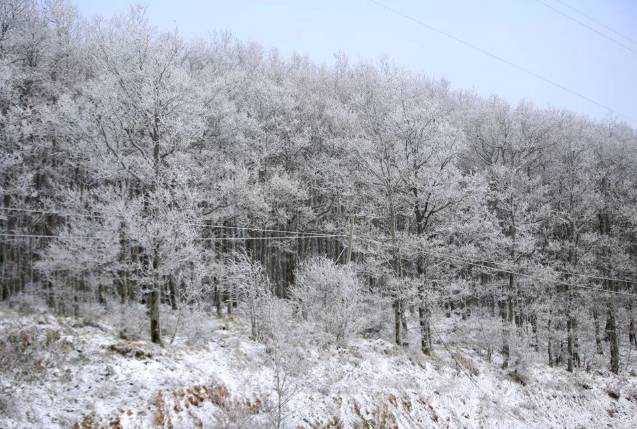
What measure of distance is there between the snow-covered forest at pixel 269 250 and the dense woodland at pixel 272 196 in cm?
16

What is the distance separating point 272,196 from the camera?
26016 mm

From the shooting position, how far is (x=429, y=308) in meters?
18.6

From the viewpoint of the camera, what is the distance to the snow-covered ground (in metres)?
9.56

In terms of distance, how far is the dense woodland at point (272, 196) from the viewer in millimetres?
15039

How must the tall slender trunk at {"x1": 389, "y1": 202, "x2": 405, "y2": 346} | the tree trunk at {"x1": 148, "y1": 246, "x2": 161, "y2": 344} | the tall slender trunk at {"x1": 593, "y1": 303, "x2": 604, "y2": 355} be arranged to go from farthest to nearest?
the tall slender trunk at {"x1": 593, "y1": 303, "x2": 604, "y2": 355}, the tall slender trunk at {"x1": 389, "y1": 202, "x2": 405, "y2": 346}, the tree trunk at {"x1": 148, "y1": 246, "x2": 161, "y2": 344}

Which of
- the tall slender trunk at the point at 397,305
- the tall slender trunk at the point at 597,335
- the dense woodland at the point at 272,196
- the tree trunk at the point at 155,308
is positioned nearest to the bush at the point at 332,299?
the dense woodland at the point at 272,196

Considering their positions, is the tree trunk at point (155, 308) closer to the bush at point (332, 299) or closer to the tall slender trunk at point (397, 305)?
the bush at point (332, 299)

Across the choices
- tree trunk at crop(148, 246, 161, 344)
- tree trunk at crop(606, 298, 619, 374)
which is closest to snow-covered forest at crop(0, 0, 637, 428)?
tree trunk at crop(148, 246, 161, 344)

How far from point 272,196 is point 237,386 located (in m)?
15.2

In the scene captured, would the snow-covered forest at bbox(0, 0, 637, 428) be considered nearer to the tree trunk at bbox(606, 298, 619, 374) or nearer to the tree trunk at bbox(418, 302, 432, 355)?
the tree trunk at bbox(418, 302, 432, 355)

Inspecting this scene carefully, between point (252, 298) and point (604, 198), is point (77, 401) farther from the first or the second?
point (604, 198)

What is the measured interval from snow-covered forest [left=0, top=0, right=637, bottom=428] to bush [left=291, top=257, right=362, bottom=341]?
93 mm

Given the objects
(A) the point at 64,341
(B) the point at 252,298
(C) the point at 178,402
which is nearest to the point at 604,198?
(B) the point at 252,298

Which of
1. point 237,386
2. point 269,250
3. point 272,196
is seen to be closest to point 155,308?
point 237,386
